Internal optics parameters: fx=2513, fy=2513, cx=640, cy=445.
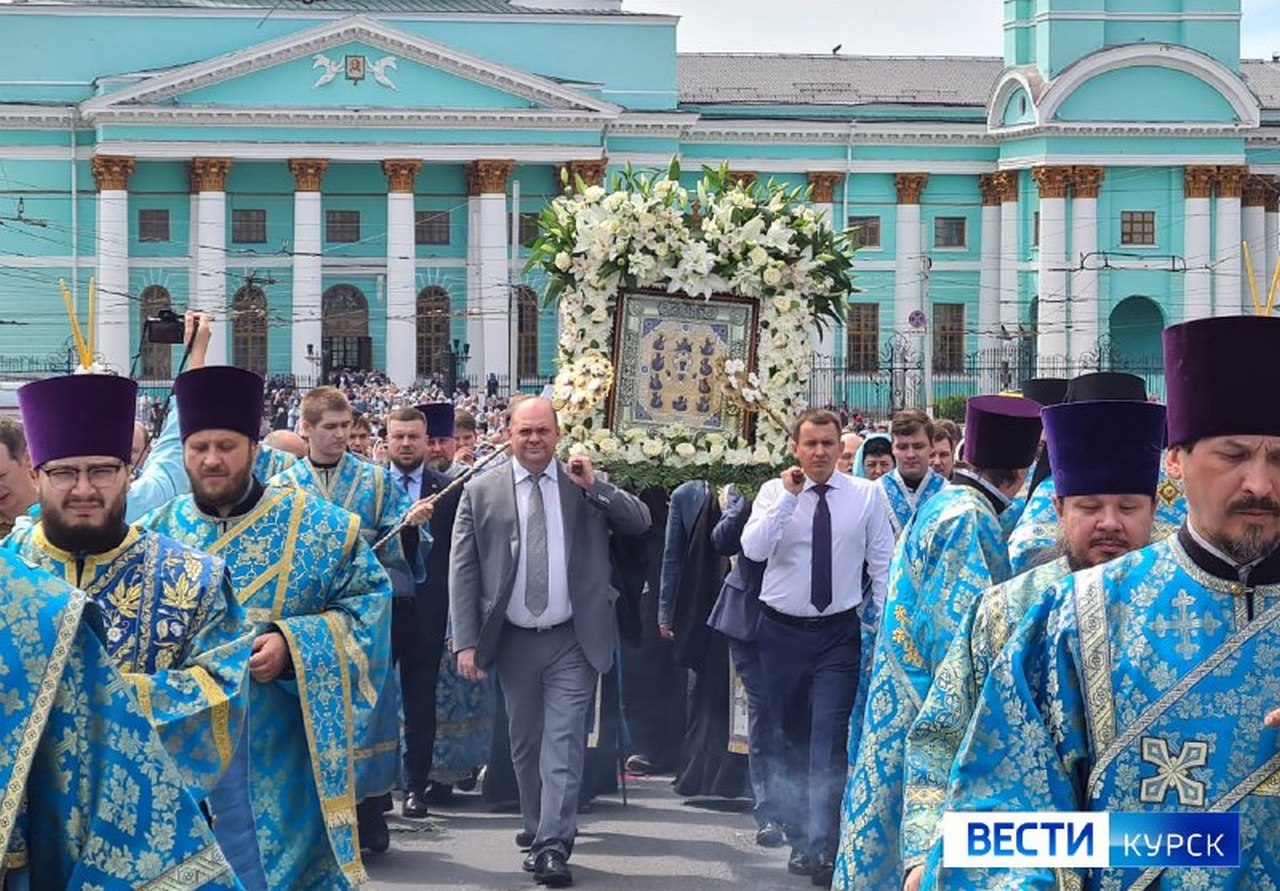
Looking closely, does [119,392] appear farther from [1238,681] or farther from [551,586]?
[551,586]

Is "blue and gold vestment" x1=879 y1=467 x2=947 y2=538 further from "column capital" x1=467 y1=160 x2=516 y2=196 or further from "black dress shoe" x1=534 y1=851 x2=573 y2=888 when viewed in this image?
"column capital" x1=467 y1=160 x2=516 y2=196

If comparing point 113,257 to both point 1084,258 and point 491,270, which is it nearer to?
point 491,270

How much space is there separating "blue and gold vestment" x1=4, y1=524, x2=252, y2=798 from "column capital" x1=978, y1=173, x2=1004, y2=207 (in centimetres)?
5183

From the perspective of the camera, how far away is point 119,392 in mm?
5852

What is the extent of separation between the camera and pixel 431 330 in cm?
5284

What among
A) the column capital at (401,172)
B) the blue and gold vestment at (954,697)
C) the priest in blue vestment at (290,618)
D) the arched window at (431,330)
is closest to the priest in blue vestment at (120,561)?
the priest in blue vestment at (290,618)

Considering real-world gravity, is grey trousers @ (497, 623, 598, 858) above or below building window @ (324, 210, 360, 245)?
below

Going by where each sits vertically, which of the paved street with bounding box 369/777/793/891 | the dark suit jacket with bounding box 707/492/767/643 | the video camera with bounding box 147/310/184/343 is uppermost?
the video camera with bounding box 147/310/184/343

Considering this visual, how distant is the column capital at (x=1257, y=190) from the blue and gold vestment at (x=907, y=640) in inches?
2000

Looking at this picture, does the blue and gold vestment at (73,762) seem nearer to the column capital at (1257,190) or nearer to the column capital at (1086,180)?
the column capital at (1086,180)

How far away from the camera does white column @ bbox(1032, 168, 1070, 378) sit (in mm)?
54281

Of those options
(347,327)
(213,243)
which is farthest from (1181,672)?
(347,327)

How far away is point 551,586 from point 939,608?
352 centimetres

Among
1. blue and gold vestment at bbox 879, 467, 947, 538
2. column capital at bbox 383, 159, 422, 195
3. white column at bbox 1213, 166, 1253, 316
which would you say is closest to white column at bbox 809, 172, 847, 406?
column capital at bbox 383, 159, 422, 195
